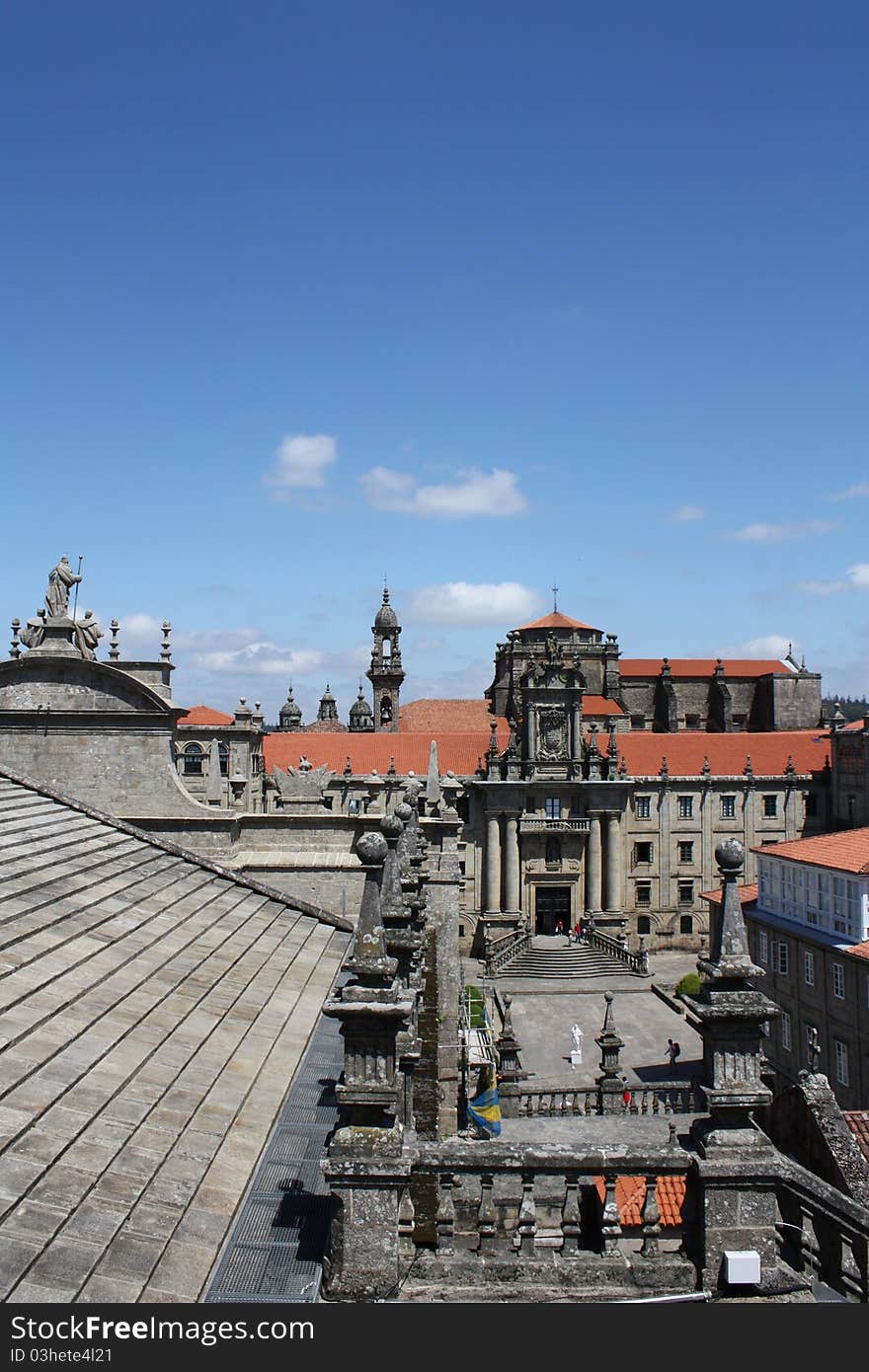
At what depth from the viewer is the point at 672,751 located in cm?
6438

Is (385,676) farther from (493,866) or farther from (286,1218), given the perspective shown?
(286,1218)

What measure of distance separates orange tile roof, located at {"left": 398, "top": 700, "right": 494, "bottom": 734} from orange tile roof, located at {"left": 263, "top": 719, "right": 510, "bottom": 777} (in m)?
9.01

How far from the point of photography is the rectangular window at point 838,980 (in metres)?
29.6

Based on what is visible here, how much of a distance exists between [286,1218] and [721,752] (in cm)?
6145

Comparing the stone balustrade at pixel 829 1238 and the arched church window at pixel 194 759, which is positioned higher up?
the arched church window at pixel 194 759

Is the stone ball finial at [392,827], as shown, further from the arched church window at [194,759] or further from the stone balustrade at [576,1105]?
the arched church window at [194,759]

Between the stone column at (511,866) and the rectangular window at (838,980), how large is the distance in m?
28.8

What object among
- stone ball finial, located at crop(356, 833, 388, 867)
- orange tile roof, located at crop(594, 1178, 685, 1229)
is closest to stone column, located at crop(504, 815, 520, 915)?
orange tile roof, located at crop(594, 1178, 685, 1229)

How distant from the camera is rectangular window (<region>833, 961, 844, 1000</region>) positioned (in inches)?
1167

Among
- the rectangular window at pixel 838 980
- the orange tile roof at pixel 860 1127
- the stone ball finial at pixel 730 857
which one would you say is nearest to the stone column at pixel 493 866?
the rectangular window at pixel 838 980

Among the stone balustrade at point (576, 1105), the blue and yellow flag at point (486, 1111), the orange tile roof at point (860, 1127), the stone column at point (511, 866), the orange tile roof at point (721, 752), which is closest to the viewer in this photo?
the orange tile roof at point (860, 1127)

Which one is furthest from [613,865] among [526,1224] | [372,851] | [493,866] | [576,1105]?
[372,851]

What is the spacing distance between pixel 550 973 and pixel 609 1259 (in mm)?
45313
